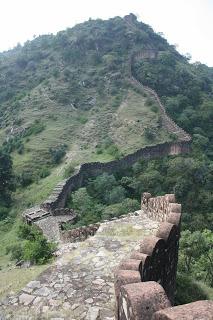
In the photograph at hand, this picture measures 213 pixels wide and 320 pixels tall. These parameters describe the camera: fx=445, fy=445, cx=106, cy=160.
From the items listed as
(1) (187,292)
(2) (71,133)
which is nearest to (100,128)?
(2) (71,133)

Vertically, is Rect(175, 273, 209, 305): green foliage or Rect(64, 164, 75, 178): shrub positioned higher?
Rect(64, 164, 75, 178): shrub

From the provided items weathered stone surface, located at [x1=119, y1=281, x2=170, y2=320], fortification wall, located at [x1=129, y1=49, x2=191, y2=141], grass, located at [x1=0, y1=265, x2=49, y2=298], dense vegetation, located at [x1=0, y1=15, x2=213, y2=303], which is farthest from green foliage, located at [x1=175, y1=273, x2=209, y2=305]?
fortification wall, located at [x1=129, y1=49, x2=191, y2=141]

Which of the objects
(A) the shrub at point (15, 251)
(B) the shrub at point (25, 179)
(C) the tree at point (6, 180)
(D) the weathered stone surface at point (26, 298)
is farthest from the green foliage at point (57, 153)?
(D) the weathered stone surface at point (26, 298)

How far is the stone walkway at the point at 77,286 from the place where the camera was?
21.4 feet

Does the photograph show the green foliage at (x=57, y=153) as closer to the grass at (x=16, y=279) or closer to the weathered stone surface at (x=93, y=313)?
the grass at (x=16, y=279)

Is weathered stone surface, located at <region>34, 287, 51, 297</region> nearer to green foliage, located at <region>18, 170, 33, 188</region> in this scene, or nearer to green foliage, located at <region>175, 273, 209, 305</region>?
green foliage, located at <region>175, 273, 209, 305</region>

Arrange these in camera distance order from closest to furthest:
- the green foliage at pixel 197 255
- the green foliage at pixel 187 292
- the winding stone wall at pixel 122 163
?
the green foliage at pixel 187 292 → the green foliage at pixel 197 255 → the winding stone wall at pixel 122 163

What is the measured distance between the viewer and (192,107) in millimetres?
48375

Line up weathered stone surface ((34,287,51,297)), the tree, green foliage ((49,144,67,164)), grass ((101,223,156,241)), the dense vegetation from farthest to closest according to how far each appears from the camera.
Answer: green foliage ((49,144,67,164))
the tree
the dense vegetation
grass ((101,223,156,241))
weathered stone surface ((34,287,51,297))

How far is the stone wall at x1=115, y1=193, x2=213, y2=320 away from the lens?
10.8 feet

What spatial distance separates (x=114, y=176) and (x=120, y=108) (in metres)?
18.1

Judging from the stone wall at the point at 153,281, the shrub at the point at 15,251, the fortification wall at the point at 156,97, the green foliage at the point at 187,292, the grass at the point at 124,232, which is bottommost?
the shrub at the point at 15,251

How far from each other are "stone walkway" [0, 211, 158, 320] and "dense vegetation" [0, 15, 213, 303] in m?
1.12

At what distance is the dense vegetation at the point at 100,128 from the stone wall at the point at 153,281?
313 centimetres
